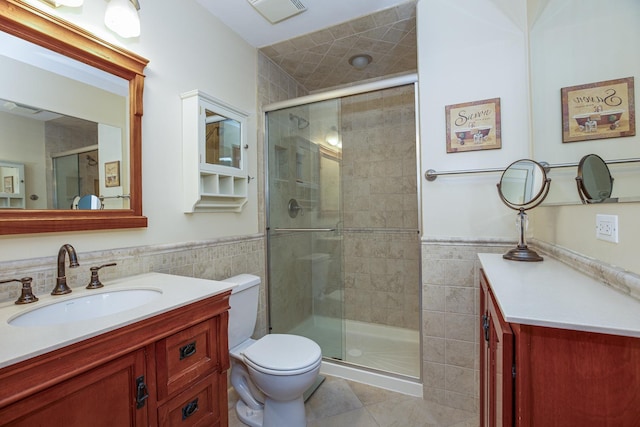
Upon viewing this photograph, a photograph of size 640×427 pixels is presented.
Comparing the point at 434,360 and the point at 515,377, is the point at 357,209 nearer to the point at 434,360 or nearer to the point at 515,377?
the point at 434,360

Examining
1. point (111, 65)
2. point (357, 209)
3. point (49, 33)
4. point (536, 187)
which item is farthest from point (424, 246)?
point (49, 33)

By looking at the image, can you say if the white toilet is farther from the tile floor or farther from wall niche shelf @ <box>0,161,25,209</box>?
wall niche shelf @ <box>0,161,25,209</box>

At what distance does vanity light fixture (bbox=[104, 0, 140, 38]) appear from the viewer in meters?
1.27

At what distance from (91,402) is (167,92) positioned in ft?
4.78

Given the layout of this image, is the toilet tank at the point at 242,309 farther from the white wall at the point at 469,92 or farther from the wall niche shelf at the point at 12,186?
the white wall at the point at 469,92

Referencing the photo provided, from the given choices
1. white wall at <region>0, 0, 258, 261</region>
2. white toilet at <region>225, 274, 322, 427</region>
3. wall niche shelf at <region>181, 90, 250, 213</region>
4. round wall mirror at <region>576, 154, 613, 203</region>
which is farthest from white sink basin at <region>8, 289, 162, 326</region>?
round wall mirror at <region>576, 154, 613, 203</region>

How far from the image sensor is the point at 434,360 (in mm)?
1804

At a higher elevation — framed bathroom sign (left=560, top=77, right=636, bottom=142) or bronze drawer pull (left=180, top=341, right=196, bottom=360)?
framed bathroom sign (left=560, top=77, right=636, bottom=142)

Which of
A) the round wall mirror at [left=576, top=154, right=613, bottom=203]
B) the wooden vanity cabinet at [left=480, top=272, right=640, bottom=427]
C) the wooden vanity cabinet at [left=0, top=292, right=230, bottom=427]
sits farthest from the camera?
the round wall mirror at [left=576, top=154, right=613, bottom=203]

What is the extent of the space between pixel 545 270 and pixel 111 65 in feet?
6.68

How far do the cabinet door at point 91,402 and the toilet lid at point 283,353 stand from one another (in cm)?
64

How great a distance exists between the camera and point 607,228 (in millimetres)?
913

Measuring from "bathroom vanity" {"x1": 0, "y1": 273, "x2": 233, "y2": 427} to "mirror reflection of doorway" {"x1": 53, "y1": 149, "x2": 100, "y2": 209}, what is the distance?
0.39m

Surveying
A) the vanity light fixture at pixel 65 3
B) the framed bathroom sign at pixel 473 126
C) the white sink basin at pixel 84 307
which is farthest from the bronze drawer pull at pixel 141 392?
the framed bathroom sign at pixel 473 126
